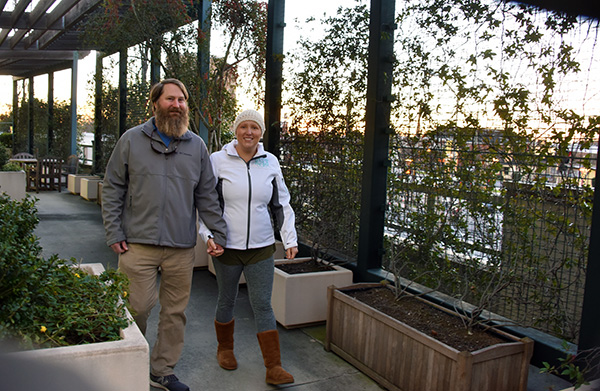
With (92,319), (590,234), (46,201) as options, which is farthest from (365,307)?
(46,201)

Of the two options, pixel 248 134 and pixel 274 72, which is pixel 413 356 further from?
pixel 274 72

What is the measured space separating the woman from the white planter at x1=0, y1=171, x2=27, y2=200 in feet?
25.1

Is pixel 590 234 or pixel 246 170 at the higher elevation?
pixel 246 170

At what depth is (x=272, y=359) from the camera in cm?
334

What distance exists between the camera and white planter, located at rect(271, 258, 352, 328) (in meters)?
4.24

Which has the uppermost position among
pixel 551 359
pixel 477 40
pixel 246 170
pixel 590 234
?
pixel 477 40

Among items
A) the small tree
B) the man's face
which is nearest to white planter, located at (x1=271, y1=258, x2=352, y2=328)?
the man's face

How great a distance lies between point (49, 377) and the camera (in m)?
0.54

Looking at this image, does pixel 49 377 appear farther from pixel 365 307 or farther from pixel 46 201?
pixel 46 201

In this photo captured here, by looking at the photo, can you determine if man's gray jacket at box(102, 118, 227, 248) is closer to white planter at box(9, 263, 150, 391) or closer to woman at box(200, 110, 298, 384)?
woman at box(200, 110, 298, 384)

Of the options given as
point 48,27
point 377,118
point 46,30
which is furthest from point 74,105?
point 377,118

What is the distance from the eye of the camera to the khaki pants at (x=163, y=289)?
2.98 m

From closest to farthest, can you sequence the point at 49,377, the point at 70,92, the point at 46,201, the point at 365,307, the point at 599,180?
the point at 49,377 < the point at 599,180 < the point at 365,307 < the point at 46,201 < the point at 70,92

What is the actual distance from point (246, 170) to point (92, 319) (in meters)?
1.27
